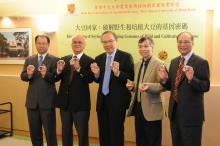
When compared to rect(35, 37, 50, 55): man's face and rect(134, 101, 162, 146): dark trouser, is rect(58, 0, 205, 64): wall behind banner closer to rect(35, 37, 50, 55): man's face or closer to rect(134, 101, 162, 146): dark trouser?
rect(35, 37, 50, 55): man's face

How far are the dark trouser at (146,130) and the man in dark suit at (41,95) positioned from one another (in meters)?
1.16

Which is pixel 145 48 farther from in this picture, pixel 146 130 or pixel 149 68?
pixel 146 130

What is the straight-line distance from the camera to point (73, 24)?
4625 mm

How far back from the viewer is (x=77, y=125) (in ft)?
11.4

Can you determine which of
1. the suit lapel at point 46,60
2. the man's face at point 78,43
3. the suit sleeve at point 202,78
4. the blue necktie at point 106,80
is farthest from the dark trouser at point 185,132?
the suit lapel at point 46,60

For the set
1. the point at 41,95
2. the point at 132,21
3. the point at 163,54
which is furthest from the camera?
the point at 132,21

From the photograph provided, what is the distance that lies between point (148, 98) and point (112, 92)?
1.45 feet

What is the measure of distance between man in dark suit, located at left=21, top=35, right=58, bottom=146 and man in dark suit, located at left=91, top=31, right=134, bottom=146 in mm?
667

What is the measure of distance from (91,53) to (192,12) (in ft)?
5.47

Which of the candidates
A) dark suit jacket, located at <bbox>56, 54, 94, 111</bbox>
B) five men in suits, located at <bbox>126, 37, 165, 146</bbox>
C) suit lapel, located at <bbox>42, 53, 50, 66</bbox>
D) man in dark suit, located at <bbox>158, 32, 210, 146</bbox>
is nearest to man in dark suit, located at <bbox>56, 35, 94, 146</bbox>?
dark suit jacket, located at <bbox>56, 54, 94, 111</bbox>

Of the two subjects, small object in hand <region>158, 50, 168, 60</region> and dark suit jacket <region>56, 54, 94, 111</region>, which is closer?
dark suit jacket <region>56, 54, 94, 111</region>

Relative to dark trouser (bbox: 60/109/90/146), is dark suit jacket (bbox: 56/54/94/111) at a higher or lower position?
higher

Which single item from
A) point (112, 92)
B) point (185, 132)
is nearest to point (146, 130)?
point (185, 132)

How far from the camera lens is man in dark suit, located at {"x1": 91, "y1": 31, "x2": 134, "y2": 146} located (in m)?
3.29
